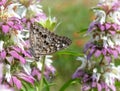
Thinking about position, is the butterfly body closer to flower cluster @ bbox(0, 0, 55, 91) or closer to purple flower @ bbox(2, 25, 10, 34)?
flower cluster @ bbox(0, 0, 55, 91)

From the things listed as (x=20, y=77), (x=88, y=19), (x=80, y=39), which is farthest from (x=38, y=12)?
(x=88, y=19)

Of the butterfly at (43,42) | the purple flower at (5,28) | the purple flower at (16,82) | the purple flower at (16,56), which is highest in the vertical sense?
the purple flower at (5,28)

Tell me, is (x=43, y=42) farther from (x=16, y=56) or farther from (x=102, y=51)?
(x=102, y=51)

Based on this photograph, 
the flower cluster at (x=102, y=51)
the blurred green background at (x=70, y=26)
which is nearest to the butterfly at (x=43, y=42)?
the flower cluster at (x=102, y=51)

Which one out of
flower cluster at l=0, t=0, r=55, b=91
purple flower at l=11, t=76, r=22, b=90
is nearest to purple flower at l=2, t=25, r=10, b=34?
flower cluster at l=0, t=0, r=55, b=91

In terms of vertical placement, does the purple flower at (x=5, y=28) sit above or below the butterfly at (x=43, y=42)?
above

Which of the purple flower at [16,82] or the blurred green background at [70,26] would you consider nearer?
the purple flower at [16,82]

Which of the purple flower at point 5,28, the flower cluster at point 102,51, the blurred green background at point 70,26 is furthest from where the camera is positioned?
the blurred green background at point 70,26

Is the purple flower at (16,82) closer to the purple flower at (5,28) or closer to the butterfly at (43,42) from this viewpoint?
the butterfly at (43,42)
